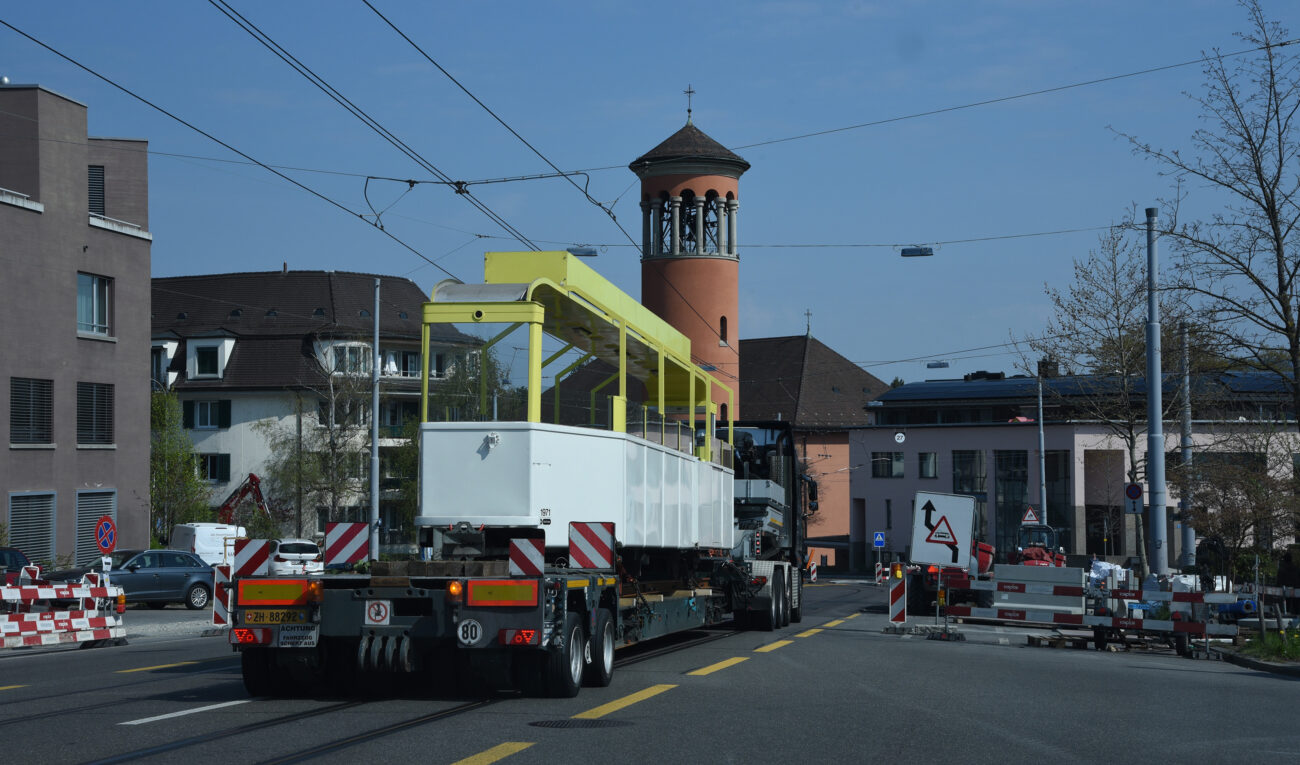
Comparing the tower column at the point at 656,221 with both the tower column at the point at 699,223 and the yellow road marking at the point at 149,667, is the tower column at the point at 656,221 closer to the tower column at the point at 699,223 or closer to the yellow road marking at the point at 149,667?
the tower column at the point at 699,223

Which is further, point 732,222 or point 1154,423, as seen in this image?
Result: point 732,222

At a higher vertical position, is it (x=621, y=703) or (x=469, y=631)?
(x=469, y=631)

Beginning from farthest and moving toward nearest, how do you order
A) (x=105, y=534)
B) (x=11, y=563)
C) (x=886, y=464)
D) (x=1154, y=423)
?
(x=886, y=464), (x=11, y=563), (x=105, y=534), (x=1154, y=423)

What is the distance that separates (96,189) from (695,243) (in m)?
31.6

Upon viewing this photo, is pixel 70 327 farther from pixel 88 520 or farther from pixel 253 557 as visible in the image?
pixel 253 557

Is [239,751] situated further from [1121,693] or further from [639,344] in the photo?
[1121,693]

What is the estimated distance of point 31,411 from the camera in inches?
1523

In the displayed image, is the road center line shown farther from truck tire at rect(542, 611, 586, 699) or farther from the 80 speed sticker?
truck tire at rect(542, 611, 586, 699)

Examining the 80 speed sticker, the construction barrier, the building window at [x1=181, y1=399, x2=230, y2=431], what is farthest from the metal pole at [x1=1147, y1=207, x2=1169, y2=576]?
the building window at [x1=181, y1=399, x2=230, y2=431]

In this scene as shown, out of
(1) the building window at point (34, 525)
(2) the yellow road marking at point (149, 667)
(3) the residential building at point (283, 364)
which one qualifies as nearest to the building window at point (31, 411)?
(1) the building window at point (34, 525)

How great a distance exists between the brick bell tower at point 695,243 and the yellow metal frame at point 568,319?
1969 inches

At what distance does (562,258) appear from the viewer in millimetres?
13492

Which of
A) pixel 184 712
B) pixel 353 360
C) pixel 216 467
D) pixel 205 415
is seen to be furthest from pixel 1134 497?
pixel 205 415

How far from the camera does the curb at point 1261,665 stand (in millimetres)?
17781
